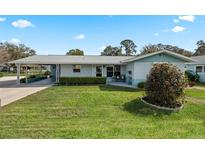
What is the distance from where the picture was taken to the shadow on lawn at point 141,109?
37.1 ft

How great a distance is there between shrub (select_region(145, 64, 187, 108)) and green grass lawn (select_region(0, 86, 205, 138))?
64cm

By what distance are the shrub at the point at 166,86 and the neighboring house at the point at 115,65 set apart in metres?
9.73

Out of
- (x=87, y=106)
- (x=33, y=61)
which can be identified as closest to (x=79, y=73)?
(x=33, y=61)

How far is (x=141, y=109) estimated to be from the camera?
12.0 meters

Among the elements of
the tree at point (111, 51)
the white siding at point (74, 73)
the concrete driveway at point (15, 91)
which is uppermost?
the tree at point (111, 51)

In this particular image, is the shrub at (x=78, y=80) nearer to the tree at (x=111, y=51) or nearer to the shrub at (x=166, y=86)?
the shrub at (x=166, y=86)

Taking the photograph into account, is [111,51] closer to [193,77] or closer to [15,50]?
[15,50]

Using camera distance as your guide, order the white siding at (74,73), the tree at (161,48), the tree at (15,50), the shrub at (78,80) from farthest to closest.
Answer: the tree at (15,50) → the tree at (161,48) → the white siding at (74,73) → the shrub at (78,80)

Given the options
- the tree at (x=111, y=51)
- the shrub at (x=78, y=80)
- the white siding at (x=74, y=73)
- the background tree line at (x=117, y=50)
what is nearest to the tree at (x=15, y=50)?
the background tree line at (x=117, y=50)

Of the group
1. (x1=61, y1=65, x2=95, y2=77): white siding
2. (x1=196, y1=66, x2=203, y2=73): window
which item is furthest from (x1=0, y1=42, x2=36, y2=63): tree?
(x1=196, y1=66, x2=203, y2=73): window

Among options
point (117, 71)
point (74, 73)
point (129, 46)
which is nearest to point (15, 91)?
point (74, 73)

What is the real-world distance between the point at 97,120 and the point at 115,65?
20126 mm
